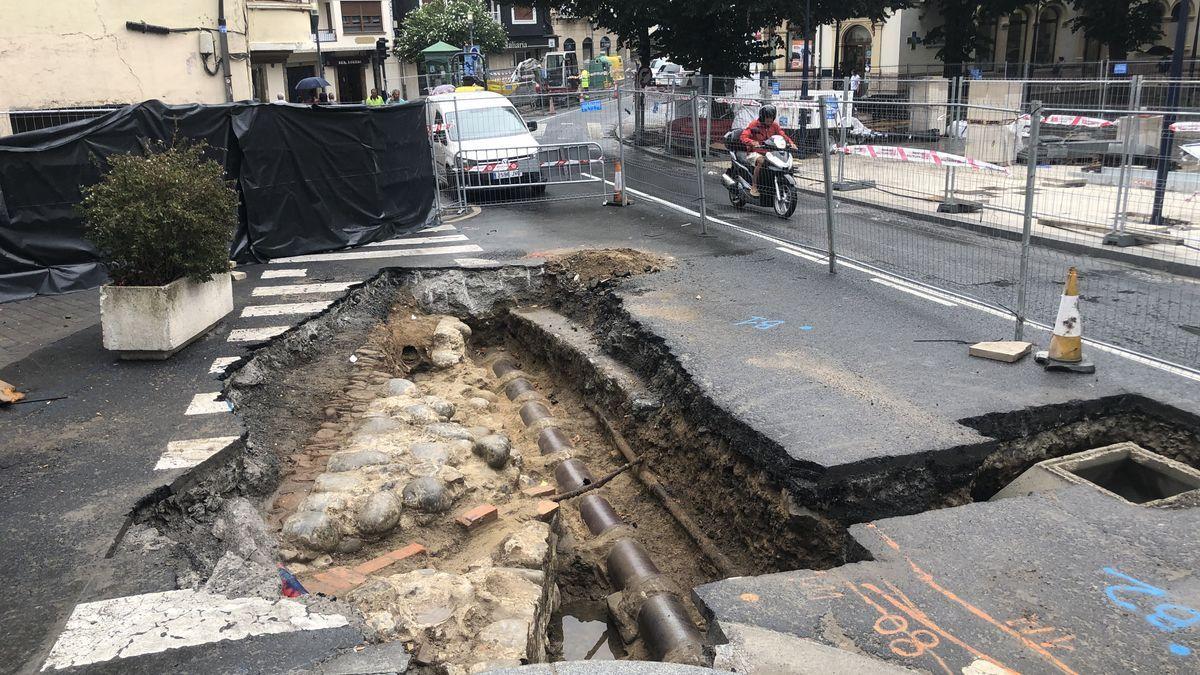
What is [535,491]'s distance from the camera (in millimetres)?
6184

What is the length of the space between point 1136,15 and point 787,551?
103 feet

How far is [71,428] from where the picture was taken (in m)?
5.79

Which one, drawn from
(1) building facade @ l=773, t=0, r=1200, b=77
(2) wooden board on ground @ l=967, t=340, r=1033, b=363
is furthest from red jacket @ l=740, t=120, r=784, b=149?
(1) building facade @ l=773, t=0, r=1200, b=77

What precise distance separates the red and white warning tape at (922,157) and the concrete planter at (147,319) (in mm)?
7027

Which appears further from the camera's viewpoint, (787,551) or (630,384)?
(630,384)

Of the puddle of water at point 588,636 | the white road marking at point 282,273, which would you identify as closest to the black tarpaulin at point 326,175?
the white road marking at point 282,273

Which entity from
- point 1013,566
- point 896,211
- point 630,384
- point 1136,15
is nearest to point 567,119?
point 896,211

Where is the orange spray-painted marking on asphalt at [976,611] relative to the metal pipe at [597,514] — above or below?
above

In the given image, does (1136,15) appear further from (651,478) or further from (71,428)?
(71,428)

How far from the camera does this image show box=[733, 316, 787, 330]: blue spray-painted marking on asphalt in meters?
7.55

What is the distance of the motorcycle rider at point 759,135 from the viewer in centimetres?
1263

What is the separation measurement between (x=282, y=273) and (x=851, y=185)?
6915 millimetres

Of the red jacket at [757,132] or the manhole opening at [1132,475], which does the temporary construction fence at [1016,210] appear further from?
the manhole opening at [1132,475]

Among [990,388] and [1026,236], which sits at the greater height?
[1026,236]
